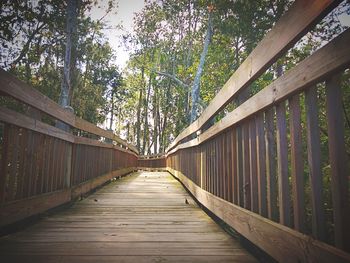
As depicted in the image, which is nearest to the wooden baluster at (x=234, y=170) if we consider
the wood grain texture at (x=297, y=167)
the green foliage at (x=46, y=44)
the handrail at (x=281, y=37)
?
the handrail at (x=281, y=37)

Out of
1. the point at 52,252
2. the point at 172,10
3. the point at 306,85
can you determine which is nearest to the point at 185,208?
the point at 52,252

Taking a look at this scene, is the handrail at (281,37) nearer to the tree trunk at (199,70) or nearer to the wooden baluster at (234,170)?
the wooden baluster at (234,170)

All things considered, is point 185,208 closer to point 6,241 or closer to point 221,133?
point 221,133

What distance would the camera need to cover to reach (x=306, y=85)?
130 cm

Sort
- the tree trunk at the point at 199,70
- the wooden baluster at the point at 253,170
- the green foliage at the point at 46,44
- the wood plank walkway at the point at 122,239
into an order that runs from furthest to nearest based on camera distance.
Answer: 1. the tree trunk at the point at 199,70
2. the green foliage at the point at 46,44
3. the wooden baluster at the point at 253,170
4. the wood plank walkway at the point at 122,239

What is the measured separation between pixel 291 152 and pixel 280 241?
44 centimetres

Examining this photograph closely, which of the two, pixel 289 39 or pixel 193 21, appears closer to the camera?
pixel 289 39

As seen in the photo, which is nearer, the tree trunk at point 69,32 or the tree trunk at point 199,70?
the tree trunk at point 69,32

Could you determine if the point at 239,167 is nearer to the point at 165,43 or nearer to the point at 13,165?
the point at 13,165

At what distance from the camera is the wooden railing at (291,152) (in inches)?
43.9

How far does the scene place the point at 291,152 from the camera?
1449 mm

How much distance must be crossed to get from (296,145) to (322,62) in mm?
440

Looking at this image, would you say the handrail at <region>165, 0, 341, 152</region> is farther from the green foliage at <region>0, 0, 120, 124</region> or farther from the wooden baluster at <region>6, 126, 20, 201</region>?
the green foliage at <region>0, 0, 120, 124</region>

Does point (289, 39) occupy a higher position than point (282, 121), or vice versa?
point (289, 39)
